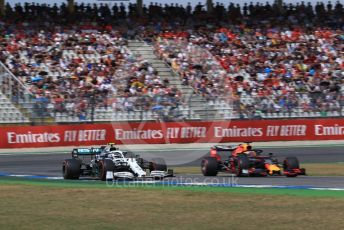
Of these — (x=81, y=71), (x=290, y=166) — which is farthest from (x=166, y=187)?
(x=81, y=71)

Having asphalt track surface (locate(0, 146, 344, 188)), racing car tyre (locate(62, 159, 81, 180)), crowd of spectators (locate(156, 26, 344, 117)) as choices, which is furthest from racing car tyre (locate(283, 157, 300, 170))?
crowd of spectators (locate(156, 26, 344, 117))

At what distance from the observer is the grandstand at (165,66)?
3309 centimetres

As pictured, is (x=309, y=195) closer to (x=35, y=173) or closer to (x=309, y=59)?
(x=35, y=173)

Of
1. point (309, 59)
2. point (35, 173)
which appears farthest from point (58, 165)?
point (309, 59)

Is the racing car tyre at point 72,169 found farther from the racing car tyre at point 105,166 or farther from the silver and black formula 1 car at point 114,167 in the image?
the racing car tyre at point 105,166

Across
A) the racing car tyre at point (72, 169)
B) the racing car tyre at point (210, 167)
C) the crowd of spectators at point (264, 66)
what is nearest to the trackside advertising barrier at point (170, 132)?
the crowd of spectators at point (264, 66)

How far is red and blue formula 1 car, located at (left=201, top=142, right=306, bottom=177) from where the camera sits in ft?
62.5

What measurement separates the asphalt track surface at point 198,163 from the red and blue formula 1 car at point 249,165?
0.62ft

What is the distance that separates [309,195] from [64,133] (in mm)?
20459

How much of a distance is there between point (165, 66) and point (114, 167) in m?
19.7

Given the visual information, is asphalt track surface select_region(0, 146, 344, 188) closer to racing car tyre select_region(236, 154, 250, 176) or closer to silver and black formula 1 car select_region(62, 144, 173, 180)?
racing car tyre select_region(236, 154, 250, 176)

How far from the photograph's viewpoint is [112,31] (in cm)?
3875

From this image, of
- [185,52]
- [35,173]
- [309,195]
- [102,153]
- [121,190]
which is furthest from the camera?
[185,52]

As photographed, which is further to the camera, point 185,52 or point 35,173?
point 185,52
